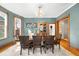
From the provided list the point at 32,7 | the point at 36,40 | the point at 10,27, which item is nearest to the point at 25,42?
the point at 36,40

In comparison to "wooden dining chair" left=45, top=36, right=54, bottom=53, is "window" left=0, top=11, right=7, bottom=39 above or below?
above

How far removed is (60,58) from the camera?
61.2 inches

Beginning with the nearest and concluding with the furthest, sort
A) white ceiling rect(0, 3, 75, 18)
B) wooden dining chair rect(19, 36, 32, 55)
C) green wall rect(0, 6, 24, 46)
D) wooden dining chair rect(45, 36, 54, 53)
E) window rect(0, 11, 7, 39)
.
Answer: white ceiling rect(0, 3, 75, 18), wooden dining chair rect(19, 36, 32, 55), wooden dining chair rect(45, 36, 54, 53), window rect(0, 11, 7, 39), green wall rect(0, 6, 24, 46)

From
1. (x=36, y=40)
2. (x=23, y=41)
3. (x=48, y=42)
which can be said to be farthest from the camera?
(x=48, y=42)

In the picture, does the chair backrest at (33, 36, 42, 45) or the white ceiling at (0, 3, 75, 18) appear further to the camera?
the chair backrest at (33, 36, 42, 45)

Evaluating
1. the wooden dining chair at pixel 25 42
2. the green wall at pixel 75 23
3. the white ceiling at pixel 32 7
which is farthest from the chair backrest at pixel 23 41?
the green wall at pixel 75 23

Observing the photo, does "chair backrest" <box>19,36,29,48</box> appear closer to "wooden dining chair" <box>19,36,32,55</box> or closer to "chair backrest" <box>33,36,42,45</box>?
"wooden dining chair" <box>19,36,32,55</box>

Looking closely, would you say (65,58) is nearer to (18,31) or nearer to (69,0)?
(69,0)

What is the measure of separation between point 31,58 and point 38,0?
2.92 feet

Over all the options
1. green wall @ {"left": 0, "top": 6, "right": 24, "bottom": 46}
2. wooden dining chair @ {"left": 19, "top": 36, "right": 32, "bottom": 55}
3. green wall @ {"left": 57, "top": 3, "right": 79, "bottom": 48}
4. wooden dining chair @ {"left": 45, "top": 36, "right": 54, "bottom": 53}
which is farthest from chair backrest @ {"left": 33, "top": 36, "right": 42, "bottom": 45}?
green wall @ {"left": 57, "top": 3, "right": 79, "bottom": 48}

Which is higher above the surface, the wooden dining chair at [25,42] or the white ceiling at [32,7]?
the white ceiling at [32,7]

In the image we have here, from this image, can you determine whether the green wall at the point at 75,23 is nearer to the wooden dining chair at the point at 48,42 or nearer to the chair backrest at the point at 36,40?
the wooden dining chair at the point at 48,42

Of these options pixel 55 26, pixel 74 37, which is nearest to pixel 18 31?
pixel 74 37

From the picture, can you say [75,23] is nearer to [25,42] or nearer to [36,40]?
[36,40]
